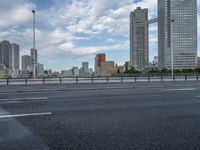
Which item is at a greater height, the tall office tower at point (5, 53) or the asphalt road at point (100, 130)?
the tall office tower at point (5, 53)

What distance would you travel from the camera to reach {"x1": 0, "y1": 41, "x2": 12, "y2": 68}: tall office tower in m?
102

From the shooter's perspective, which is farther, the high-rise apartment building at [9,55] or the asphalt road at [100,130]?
the high-rise apartment building at [9,55]

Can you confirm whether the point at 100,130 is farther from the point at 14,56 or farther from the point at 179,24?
the point at 14,56

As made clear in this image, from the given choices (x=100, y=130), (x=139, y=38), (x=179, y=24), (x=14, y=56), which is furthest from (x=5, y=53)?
(x=100, y=130)

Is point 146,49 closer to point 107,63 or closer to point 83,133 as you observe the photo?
point 107,63

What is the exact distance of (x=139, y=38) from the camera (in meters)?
109

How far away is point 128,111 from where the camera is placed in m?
8.77

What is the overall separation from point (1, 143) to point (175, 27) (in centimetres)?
5604

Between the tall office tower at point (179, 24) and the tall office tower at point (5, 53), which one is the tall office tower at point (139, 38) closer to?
the tall office tower at point (179, 24)

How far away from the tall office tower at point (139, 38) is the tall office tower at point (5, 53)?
56752mm

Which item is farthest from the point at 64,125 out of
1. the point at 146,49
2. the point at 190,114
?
the point at 146,49

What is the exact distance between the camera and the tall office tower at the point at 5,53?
102m

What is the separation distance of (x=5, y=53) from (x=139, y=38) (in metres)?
61.7

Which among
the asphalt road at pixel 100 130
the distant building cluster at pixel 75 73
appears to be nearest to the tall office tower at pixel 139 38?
the distant building cluster at pixel 75 73
